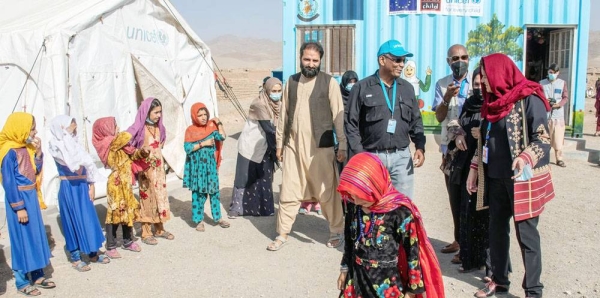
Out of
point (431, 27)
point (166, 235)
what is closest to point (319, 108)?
point (166, 235)

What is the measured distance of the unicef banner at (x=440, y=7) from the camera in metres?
10.2

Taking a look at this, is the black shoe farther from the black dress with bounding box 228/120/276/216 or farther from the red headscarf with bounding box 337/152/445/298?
the black dress with bounding box 228/120/276/216

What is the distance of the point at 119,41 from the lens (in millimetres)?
7930

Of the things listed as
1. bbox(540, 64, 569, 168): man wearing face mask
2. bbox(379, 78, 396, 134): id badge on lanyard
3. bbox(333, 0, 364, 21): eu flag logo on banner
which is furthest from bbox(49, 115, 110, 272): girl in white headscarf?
bbox(540, 64, 569, 168): man wearing face mask

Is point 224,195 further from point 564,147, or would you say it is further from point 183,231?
point 564,147

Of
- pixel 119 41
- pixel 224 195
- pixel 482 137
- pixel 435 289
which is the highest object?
pixel 119 41

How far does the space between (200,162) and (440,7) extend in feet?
20.0

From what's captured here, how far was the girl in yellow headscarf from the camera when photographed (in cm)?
421

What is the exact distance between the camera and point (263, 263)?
16.2 ft

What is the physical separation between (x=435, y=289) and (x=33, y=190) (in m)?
3.18

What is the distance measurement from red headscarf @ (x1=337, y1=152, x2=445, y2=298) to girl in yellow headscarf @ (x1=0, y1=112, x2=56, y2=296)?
2739 millimetres

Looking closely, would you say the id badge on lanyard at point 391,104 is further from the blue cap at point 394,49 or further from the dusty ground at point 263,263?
the dusty ground at point 263,263

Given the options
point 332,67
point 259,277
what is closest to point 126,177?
point 259,277

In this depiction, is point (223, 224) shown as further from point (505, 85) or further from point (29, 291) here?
point (505, 85)
